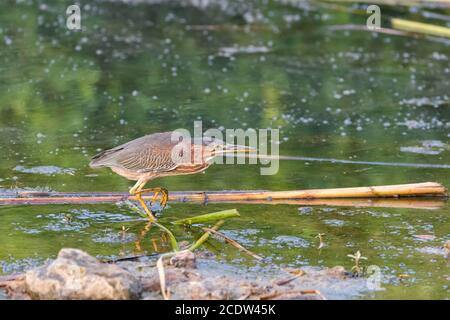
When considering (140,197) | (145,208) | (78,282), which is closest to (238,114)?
(140,197)

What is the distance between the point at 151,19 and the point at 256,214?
9832 millimetres

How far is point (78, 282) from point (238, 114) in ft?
20.2

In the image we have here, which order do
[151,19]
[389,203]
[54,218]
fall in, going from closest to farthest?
1. [54,218]
2. [389,203]
3. [151,19]

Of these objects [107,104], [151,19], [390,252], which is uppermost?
[151,19]

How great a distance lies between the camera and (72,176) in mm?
8797

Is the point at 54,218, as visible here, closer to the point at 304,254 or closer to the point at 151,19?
the point at 304,254

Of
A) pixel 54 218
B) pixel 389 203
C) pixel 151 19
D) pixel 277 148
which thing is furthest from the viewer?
pixel 151 19

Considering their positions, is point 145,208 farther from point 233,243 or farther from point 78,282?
point 78,282

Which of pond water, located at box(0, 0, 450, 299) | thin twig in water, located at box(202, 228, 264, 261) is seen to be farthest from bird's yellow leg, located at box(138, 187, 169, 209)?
thin twig in water, located at box(202, 228, 264, 261)

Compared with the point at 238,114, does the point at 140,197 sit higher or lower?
lower

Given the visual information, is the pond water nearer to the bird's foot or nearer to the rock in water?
the bird's foot

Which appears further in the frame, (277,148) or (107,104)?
(107,104)

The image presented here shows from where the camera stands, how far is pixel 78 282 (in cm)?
557

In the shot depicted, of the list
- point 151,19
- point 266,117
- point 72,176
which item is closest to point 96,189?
point 72,176
